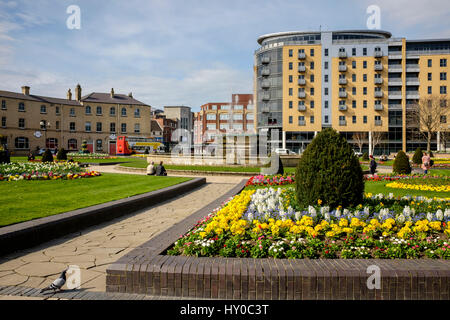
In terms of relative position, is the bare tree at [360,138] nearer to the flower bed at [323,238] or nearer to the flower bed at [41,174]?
the flower bed at [41,174]

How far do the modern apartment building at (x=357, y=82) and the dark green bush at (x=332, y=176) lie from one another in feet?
193

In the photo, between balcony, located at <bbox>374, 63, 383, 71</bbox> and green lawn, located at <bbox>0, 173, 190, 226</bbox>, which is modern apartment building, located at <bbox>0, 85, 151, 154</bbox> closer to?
balcony, located at <bbox>374, 63, 383, 71</bbox>

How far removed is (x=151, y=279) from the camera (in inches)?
155

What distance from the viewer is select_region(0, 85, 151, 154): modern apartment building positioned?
58.5 m

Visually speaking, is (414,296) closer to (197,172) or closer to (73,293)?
(73,293)

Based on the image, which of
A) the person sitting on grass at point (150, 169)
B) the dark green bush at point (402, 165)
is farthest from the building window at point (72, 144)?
the dark green bush at point (402, 165)

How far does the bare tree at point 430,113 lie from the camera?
54.5m

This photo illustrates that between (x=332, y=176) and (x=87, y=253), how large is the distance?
4.70m

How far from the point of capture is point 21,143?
2339 inches

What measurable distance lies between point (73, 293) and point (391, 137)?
7108 cm

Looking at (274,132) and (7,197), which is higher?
(274,132)

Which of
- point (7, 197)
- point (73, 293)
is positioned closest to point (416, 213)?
point (73, 293)

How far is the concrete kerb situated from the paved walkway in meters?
0.16

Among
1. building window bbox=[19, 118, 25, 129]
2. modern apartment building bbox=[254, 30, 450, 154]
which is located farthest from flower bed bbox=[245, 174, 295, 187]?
building window bbox=[19, 118, 25, 129]
